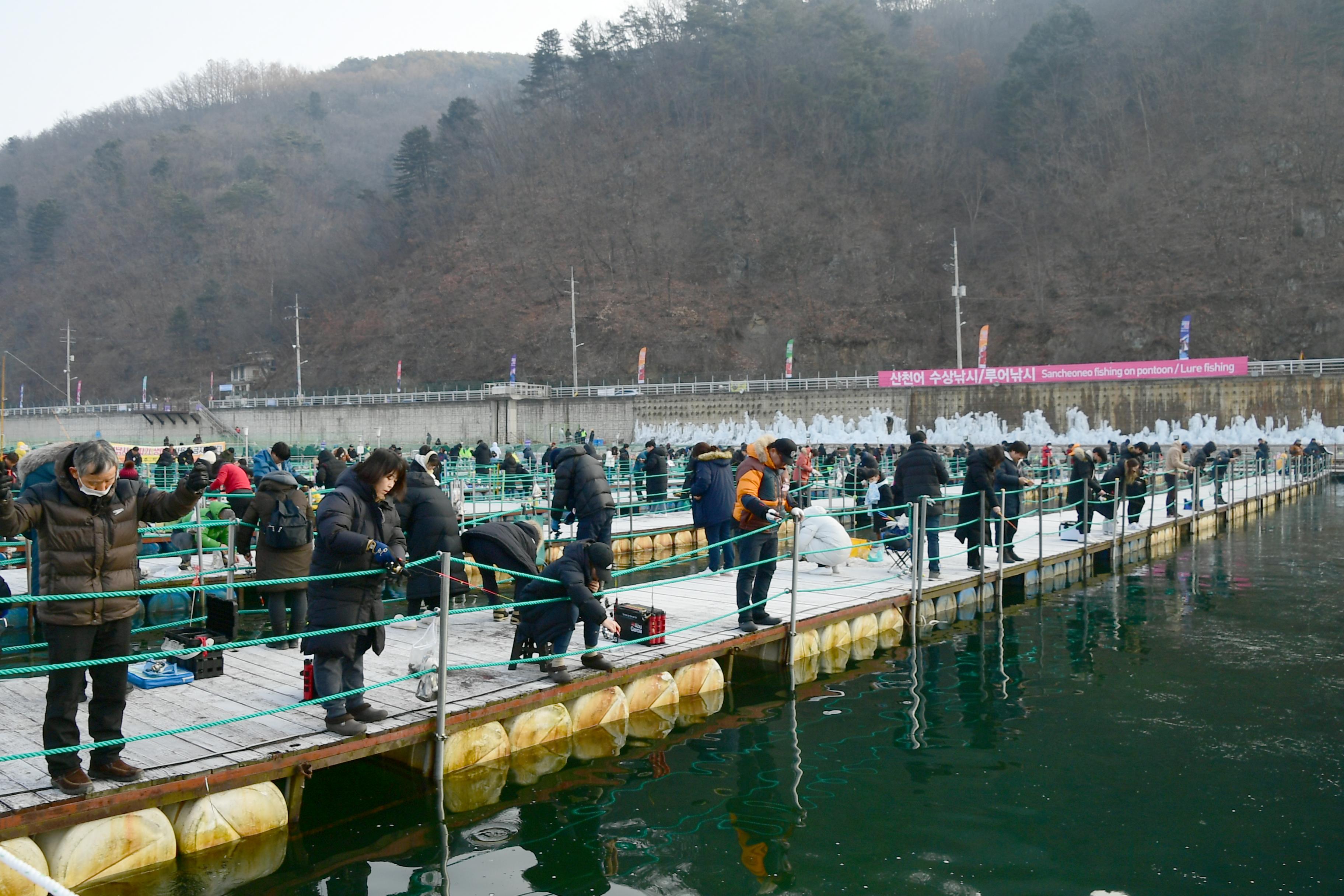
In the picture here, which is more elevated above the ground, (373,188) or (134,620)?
(373,188)

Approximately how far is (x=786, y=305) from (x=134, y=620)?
6619 centimetres

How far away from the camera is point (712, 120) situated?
307 ft

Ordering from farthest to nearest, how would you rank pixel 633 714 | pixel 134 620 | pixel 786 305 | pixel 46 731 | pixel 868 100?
pixel 868 100, pixel 786 305, pixel 134 620, pixel 633 714, pixel 46 731

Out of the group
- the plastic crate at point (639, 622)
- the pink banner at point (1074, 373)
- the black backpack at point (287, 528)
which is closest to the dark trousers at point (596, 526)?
the plastic crate at point (639, 622)

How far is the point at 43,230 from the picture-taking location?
382ft

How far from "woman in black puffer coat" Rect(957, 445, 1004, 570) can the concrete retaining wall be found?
39.7 meters

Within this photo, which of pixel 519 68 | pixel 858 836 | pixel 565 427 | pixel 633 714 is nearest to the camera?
pixel 858 836

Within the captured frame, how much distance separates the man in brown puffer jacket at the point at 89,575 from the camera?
4887 millimetres

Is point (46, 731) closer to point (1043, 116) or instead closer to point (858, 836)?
point (858, 836)

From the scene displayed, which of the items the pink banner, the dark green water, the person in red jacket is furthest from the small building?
the dark green water

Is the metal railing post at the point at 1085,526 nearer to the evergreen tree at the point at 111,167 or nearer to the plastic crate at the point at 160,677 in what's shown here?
the plastic crate at the point at 160,677

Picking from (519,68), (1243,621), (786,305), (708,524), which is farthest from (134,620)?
(519,68)

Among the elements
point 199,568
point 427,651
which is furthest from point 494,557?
Result: point 199,568

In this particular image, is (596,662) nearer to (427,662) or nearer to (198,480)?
(427,662)
